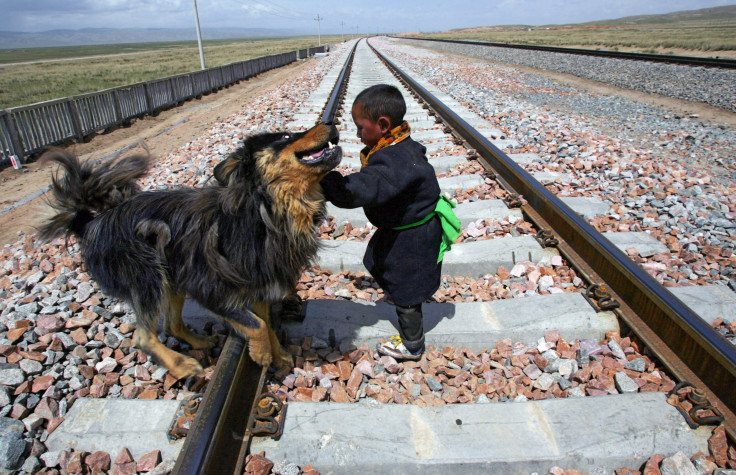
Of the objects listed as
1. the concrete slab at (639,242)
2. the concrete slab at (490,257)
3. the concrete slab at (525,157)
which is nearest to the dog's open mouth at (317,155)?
the concrete slab at (490,257)

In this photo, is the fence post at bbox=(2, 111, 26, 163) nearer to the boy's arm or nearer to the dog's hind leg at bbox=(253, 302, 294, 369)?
the dog's hind leg at bbox=(253, 302, 294, 369)

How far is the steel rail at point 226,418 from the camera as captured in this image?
1.90 m

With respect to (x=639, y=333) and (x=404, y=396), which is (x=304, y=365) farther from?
(x=639, y=333)

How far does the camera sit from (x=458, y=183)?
531 centimetres

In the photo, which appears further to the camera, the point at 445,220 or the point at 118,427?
the point at 445,220

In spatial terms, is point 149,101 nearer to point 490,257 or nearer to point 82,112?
point 82,112

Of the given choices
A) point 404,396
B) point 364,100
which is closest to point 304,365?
point 404,396

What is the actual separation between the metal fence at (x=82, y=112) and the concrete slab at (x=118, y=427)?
9.34 meters

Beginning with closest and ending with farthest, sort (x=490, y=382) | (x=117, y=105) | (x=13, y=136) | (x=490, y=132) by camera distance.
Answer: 1. (x=490, y=382)
2. (x=490, y=132)
3. (x=13, y=136)
4. (x=117, y=105)

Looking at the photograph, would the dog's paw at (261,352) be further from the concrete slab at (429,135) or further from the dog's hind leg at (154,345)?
the concrete slab at (429,135)

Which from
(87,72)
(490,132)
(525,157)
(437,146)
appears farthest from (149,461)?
(87,72)

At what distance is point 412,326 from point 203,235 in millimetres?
1340

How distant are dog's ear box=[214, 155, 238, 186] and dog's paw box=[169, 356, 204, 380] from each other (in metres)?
1.13

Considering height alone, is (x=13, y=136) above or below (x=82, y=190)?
below
